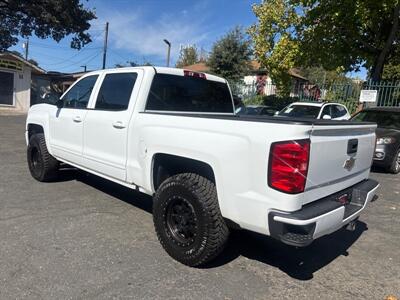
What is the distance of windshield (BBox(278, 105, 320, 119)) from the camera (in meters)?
12.7

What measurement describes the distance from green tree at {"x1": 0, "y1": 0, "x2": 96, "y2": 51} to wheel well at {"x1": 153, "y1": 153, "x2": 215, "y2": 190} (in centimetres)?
2497

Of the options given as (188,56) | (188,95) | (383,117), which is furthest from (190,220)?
(188,56)

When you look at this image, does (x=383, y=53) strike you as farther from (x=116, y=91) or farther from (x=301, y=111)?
(x=116, y=91)

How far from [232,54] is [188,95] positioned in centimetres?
2940

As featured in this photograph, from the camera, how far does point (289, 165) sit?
2.95m

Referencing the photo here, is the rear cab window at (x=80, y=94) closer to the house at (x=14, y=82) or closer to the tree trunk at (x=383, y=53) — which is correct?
the tree trunk at (x=383, y=53)

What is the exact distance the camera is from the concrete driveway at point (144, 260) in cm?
329

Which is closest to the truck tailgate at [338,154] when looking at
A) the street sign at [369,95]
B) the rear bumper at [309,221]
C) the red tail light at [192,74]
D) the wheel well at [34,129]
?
the rear bumper at [309,221]

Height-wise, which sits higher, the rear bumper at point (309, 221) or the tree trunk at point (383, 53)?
the tree trunk at point (383, 53)

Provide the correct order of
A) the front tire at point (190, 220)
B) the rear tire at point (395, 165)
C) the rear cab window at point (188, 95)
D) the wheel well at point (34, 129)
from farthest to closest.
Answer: the rear tire at point (395, 165) < the wheel well at point (34, 129) < the rear cab window at point (188, 95) < the front tire at point (190, 220)

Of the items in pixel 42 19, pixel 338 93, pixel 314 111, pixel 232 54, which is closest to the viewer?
pixel 314 111

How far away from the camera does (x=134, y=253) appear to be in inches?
155

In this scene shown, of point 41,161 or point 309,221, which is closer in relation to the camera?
point 309,221

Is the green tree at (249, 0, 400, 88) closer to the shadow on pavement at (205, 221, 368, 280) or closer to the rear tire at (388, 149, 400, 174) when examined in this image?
the rear tire at (388, 149, 400, 174)
